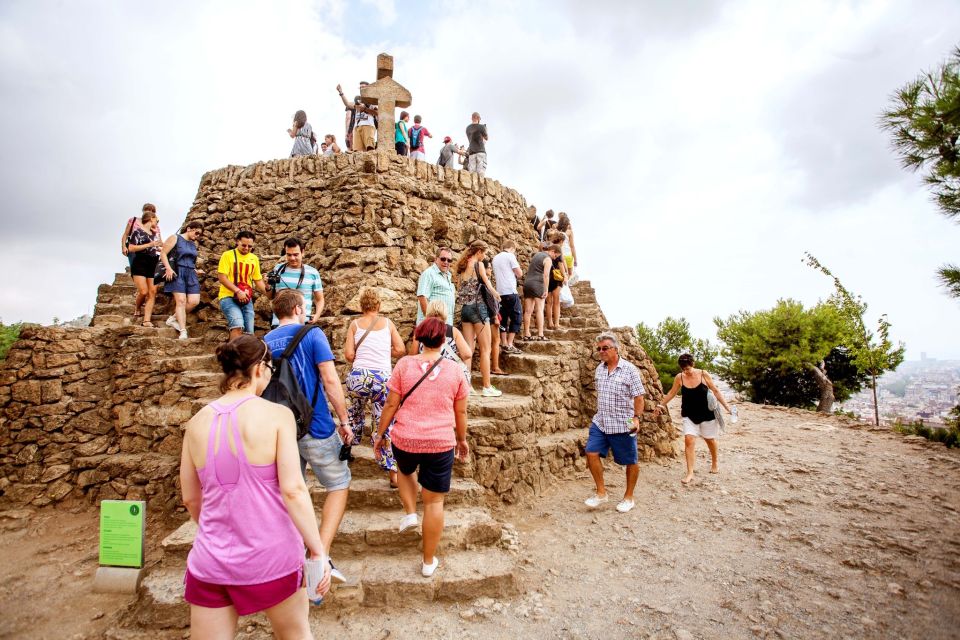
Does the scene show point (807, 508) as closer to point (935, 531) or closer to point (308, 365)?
point (935, 531)

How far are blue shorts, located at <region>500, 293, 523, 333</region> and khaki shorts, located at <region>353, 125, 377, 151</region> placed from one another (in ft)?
14.5

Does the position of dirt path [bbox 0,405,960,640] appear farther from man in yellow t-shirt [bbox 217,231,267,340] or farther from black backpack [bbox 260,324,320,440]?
man in yellow t-shirt [bbox 217,231,267,340]

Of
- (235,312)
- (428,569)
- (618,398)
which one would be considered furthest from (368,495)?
(235,312)

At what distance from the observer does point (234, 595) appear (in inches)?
67.7

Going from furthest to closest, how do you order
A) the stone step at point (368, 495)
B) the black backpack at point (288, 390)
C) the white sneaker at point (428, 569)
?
the stone step at point (368, 495), the white sneaker at point (428, 569), the black backpack at point (288, 390)

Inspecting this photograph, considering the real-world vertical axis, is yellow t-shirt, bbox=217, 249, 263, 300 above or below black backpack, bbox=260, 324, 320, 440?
above

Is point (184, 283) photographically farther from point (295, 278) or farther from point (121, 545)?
point (121, 545)

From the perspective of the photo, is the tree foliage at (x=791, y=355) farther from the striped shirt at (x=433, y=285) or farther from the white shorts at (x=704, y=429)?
the striped shirt at (x=433, y=285)

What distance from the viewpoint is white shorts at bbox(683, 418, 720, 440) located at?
594 cm

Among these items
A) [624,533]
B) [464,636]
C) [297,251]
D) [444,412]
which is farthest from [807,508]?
[297,251]

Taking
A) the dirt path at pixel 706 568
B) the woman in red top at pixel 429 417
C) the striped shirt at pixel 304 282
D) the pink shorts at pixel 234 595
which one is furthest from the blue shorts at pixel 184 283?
the pink shorts at pixel 234 595

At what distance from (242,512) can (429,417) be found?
4.76ft

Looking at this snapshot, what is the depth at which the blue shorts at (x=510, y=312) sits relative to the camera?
6680 millimetres

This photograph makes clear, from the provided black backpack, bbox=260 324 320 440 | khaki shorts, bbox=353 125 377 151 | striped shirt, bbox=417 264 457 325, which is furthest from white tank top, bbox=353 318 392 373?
khaki shorts, bbox=353 125 377 151
